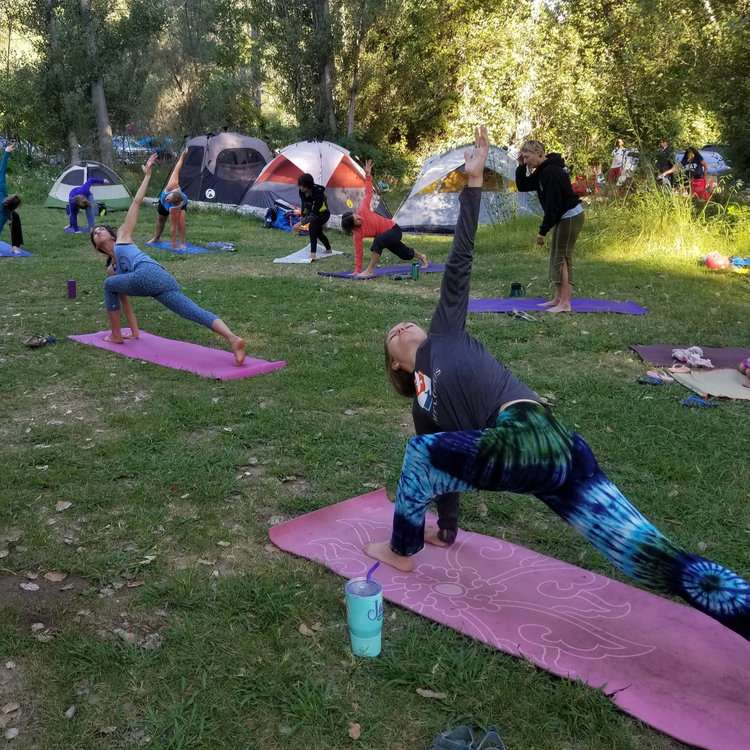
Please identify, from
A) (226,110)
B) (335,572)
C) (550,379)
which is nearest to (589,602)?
(335,572)

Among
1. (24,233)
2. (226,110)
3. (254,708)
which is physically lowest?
(254,708)

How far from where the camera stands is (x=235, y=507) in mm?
3895

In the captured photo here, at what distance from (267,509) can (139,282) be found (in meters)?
3.11

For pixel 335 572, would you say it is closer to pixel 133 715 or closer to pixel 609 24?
pixel 133 715

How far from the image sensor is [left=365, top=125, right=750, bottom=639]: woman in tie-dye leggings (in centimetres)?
242

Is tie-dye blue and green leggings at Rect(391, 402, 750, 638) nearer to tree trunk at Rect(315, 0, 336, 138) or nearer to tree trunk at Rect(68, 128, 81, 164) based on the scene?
tree trunk at Rect(315, 0, 336, 138)

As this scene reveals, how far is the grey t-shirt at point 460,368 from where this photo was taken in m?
2.83

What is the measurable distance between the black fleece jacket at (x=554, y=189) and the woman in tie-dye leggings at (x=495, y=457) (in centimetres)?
515

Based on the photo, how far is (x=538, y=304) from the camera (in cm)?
859

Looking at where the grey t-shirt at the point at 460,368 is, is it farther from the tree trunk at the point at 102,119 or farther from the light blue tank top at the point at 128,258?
the tree trunk at the point at 102,119

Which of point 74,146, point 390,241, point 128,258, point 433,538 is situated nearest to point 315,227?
point 390,241

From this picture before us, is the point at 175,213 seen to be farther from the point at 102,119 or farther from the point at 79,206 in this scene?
the point at 102,119

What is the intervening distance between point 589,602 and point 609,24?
15.4 m

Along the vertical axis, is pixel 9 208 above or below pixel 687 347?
above
